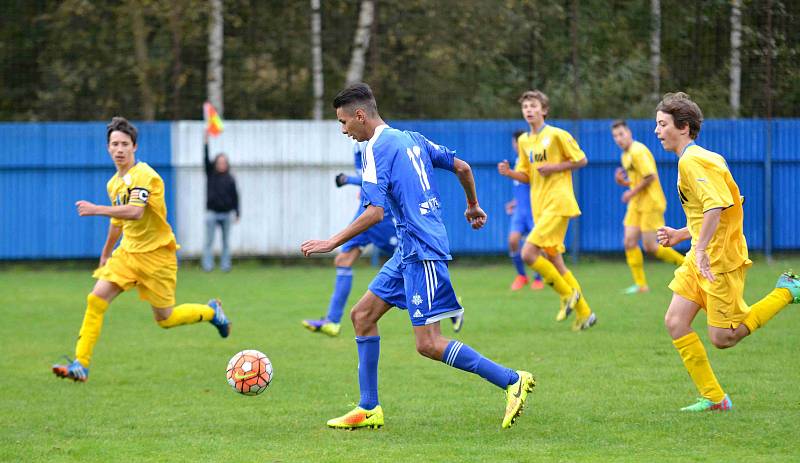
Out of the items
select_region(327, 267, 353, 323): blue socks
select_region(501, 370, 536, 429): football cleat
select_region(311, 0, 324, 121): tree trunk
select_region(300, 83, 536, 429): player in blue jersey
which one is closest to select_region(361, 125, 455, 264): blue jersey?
select_region(300, 83, 536, 429): player in blue jersey

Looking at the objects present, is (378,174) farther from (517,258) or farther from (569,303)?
(517,258)

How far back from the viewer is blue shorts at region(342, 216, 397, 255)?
10.8m

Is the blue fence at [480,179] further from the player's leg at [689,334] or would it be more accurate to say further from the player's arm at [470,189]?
the player's leg at [689,334]

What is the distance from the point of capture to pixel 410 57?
19.1 meters

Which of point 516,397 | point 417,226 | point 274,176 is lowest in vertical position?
point 516,397

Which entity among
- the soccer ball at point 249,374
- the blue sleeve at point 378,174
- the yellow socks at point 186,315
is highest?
the blue sleeve at point 378,174

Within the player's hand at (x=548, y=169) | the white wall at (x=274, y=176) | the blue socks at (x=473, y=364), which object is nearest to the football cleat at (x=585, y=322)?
the player's hand at (x=548, y=169)

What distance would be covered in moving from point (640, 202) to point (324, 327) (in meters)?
4.93

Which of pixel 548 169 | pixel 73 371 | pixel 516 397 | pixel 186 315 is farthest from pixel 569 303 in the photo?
pixel 73 371

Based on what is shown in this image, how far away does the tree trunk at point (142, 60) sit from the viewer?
19.5 meters

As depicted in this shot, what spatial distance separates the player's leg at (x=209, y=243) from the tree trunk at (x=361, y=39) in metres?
3.48

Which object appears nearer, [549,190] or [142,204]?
[142,204]

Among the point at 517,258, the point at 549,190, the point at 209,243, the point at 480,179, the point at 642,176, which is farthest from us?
the point at 480,179

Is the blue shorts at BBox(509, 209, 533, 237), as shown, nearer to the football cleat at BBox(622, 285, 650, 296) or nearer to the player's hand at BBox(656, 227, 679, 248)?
the football cleat at BBox(622, 285, 650, 296)
